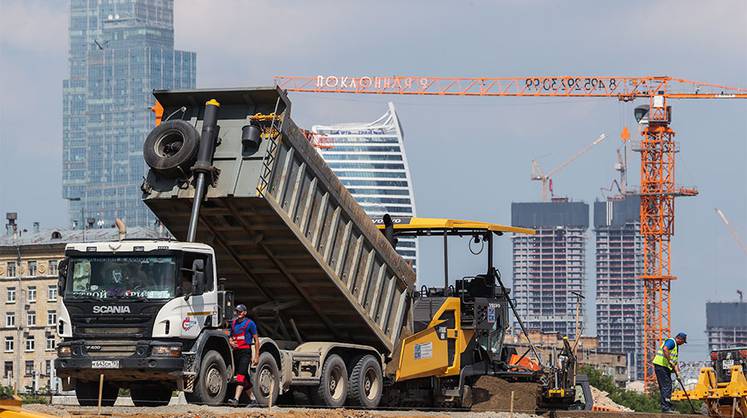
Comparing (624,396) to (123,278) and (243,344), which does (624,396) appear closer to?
(243,344)

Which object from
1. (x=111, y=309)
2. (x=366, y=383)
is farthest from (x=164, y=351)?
(x=366, y=383)

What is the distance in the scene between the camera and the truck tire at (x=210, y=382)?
79.2ft

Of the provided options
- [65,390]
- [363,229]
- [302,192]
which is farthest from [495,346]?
[65,390]

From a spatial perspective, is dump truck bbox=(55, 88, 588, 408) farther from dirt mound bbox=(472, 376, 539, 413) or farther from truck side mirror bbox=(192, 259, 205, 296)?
dirt mound bbox=(472, 376, 539, 413)

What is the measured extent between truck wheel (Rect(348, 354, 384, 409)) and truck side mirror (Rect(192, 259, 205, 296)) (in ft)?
13.6

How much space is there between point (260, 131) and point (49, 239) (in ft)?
379

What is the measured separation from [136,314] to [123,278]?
1.99ft

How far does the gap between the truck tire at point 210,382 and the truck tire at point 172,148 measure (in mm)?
2924

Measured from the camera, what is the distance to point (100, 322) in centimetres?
2403

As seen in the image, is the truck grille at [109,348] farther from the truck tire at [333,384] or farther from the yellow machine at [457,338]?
the yellow machine at [457,338]

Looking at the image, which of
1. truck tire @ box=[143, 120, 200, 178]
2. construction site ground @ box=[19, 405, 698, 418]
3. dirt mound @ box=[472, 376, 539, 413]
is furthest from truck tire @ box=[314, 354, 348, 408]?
truck tire @ box=[143, 120, 200, 178]

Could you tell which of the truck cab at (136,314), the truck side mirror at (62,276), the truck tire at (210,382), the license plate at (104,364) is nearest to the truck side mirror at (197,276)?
the truck cab at (136,314)

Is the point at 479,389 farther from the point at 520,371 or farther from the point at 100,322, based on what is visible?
the point at 100,322

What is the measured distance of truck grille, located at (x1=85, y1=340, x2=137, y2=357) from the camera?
23.9 m
